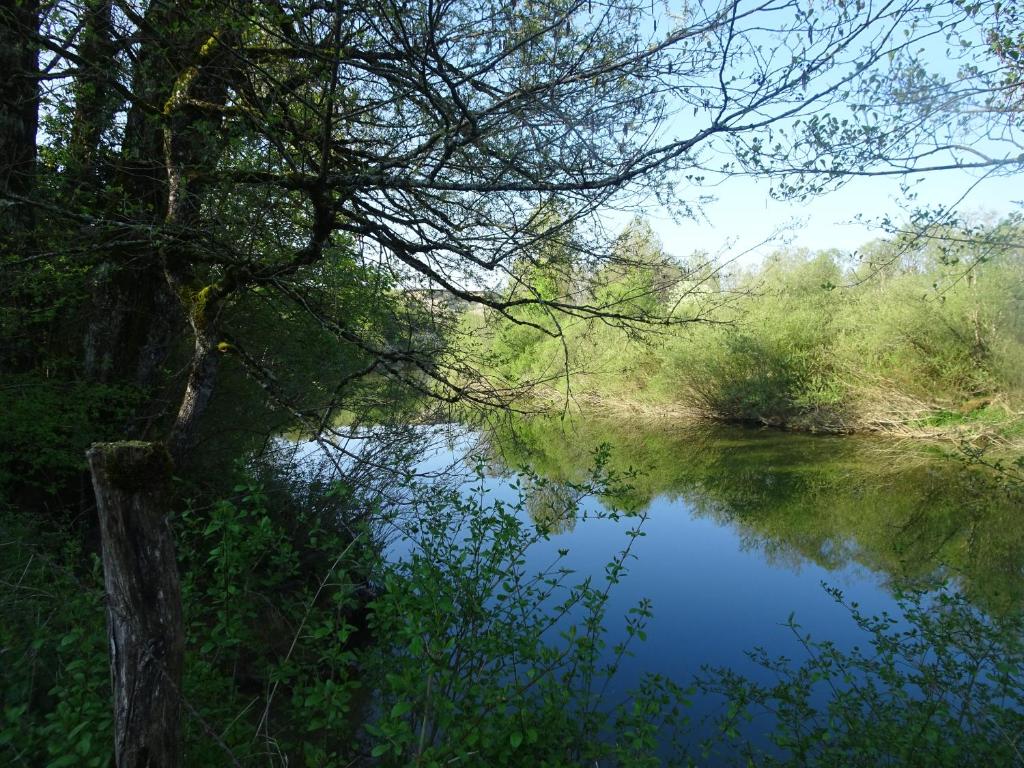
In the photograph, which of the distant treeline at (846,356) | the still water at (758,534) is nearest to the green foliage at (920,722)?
the still water at (758,534)

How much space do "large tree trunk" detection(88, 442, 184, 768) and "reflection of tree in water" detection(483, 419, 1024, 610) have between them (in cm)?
272

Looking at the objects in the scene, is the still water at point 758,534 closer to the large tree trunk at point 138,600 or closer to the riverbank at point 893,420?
the riverbank at point 893,420

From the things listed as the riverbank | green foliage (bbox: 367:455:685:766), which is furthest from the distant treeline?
green foliage (bbox: 367:455:685:766)

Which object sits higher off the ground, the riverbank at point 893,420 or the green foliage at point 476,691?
the riverbank at point 893,420

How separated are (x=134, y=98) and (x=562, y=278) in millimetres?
2862

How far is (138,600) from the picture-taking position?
1768 mm

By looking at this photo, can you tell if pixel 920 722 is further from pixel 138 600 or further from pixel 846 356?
pixel 846 356

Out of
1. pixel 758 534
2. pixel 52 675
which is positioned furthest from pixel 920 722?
pixel 758 534

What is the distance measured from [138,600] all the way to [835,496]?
11308 millimetres

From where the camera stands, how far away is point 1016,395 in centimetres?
1272

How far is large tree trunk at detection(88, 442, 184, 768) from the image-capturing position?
5.69ft

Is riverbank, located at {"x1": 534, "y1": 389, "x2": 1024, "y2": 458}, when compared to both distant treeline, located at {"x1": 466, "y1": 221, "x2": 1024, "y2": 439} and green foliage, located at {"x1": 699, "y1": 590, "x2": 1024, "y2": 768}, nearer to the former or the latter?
distant treeline, located at {"x1": 466, "y1": 221, "x2": 1024, "y2": 439}

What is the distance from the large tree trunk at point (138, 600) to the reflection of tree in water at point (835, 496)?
2722 mm

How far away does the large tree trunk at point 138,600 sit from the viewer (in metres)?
1.73
